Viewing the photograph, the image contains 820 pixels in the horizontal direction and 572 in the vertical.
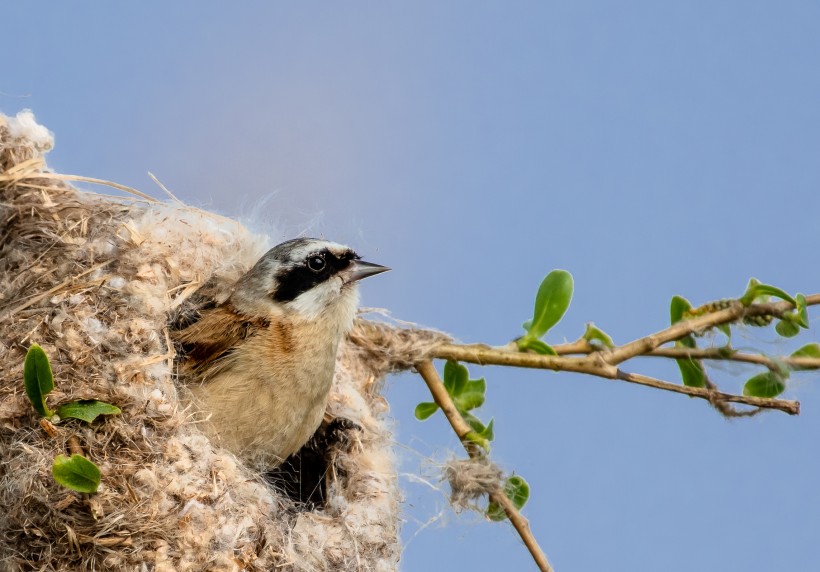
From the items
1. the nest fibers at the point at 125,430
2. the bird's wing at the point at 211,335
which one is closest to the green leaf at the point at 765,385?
the nest fibers at the point at 125,430

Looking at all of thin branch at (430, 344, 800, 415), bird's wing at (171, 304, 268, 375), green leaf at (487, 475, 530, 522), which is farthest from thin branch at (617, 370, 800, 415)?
bird's wing at (171, 304, 268, 375)

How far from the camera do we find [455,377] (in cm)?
416

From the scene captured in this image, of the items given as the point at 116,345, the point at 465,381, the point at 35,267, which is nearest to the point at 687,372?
the point at 465,381

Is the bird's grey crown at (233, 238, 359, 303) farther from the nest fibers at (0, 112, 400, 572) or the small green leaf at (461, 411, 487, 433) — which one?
the small green leaf at (461, 411, 487, 433)

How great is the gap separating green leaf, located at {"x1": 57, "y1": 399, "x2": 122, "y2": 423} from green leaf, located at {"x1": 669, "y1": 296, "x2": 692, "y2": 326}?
5.78ft

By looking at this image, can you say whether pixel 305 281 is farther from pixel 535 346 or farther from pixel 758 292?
pixel 758 292

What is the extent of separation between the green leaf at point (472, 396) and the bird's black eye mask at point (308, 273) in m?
0.63

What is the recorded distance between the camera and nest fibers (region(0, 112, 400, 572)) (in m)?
3.13

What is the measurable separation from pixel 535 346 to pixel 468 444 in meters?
0.41

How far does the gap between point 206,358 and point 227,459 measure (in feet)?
1.48

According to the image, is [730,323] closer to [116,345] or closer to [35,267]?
[116,345]

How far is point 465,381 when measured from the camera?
4.14 m

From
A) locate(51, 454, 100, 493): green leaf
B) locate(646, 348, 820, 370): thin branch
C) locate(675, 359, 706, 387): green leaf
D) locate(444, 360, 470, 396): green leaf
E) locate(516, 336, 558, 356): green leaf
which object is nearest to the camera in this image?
locate(51, 454, 100, 493): green leaf

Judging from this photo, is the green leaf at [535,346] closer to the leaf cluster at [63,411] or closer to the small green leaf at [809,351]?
the small green leaf at [809,351]
